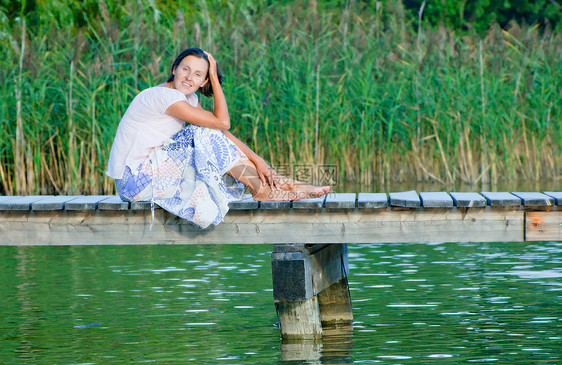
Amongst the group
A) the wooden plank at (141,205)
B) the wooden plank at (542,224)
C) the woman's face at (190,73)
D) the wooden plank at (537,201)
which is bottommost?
the wooden plank at (542,224)

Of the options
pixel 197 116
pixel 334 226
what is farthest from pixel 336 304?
pixel 197 116

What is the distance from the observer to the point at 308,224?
4844mm

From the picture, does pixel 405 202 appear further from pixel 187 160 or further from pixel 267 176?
pixel 187 160

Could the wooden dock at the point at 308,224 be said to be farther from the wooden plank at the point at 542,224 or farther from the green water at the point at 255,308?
the green water at the point at 255,308

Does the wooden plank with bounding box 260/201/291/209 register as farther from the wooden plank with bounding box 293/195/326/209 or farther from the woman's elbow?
the woman's elbow

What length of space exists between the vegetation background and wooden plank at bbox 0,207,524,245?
4918 mm

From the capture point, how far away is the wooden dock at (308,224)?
475cm

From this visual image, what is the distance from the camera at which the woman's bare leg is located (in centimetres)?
480

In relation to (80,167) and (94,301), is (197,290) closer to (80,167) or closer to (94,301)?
(94,301)

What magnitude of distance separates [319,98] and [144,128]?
5.46m

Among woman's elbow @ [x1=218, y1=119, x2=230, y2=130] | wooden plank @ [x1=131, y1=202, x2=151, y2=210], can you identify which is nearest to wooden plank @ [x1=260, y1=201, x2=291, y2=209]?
woman's elbow @ [x1=218, y1=119, x2=230, y2=130]

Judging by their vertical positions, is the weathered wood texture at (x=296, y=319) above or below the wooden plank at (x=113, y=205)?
below

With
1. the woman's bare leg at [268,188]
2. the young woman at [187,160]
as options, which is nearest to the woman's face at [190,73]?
the young woman at [187,160]

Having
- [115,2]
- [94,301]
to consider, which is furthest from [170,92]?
[115,2]
